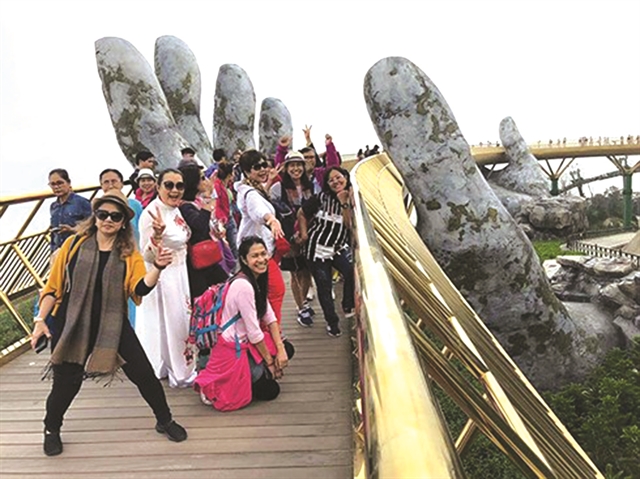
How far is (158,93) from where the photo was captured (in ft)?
38.2

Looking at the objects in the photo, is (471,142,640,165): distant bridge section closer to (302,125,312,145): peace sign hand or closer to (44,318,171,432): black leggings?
(302,125,312,145): peace sign hand

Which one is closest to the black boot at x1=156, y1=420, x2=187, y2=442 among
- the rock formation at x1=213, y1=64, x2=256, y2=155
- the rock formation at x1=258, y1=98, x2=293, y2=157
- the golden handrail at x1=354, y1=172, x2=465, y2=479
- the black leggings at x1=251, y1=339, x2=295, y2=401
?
the black leggings at x1=251, y1=339, x2=295, y2=401

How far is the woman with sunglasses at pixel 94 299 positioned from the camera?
9.14 ft

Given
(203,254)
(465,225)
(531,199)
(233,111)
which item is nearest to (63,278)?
(203,254)

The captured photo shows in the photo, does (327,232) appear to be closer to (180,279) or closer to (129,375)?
(180,279)

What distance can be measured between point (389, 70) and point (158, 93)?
20.2 ft

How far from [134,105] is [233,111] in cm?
536

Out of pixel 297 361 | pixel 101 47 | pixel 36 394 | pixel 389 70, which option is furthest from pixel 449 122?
pixel 101 47

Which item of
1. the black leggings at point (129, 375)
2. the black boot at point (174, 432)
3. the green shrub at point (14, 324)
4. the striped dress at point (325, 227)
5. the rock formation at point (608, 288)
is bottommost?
the rock formation at point (608, 288)

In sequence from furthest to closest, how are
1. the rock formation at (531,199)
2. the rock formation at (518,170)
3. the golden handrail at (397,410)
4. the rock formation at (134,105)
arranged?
the rock formation at (518,170), the rock formation at (531,199), the rock formation at (134,105), the golden handrail at (397,410)

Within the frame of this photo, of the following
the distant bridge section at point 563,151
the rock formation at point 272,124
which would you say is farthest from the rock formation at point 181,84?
the distant bridge section at point 563,151

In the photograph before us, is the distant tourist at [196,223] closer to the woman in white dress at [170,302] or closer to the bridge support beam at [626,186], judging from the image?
the woman in white dress at [170,302]

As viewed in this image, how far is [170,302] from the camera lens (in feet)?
11.8

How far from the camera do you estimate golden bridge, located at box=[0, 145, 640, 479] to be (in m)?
0.68
